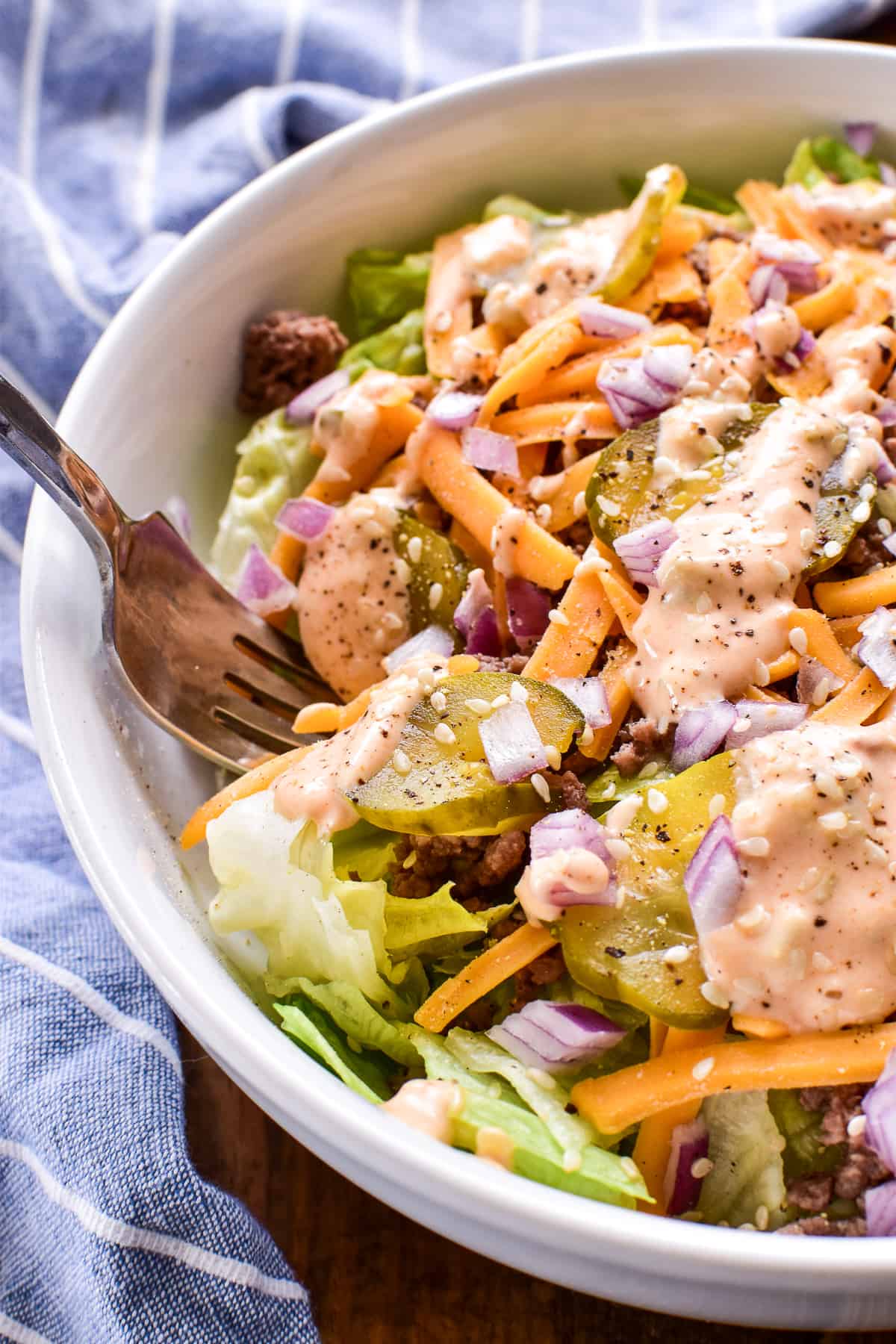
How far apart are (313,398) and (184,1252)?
2086mm

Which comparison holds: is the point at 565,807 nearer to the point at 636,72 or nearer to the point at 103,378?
the point at 103,378

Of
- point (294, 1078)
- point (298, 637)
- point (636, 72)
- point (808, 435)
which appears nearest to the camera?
point (294, 1078)

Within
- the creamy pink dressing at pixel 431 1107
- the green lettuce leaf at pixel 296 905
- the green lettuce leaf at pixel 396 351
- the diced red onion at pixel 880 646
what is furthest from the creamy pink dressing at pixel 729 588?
the green lettuce leaf at pixel 396 351

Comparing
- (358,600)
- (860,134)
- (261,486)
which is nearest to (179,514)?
(261,486)

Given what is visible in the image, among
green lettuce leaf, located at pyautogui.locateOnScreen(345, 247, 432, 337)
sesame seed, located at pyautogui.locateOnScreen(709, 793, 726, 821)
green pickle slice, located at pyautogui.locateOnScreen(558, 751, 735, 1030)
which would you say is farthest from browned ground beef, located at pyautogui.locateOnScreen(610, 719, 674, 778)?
green lettuce leaf, located at pyautogui.locateOnScreen(345, 247, 432, 337)

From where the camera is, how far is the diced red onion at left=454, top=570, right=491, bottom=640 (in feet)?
9.77

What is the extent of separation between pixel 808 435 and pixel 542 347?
0.71 meters

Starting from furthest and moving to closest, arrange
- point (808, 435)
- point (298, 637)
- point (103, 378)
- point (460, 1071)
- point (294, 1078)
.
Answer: point (298, 637)
point (103, 378)
point (808, 435)
point (460, 1071)
point (294, 1078)

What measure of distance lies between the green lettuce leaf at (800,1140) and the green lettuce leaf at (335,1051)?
742 millimetres

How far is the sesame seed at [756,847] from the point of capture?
7.51ft

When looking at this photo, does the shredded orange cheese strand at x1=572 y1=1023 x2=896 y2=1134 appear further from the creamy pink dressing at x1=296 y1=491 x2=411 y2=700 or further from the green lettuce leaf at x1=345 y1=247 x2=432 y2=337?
the green lettuce leaf at x1=345 y1=247 x2=432 y2=337

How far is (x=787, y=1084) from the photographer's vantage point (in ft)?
7.28

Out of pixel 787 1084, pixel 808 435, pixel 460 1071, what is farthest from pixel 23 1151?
pixel 808 435

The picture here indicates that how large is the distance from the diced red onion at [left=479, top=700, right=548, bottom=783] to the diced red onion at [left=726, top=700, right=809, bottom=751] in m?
0.37
